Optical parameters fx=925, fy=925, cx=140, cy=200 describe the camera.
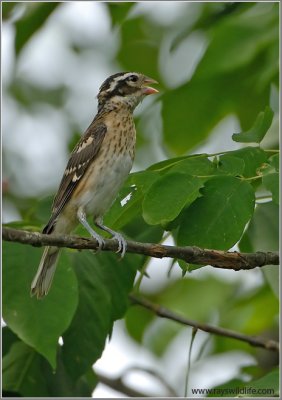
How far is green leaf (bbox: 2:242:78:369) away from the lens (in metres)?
6.32

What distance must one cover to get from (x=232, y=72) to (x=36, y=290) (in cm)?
312

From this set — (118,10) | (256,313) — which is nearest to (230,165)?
(118,10)

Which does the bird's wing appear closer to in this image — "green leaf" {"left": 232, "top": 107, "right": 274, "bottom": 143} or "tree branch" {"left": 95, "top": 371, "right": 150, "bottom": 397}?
"tree branch" {"left": 95, "top": 371, "right": 150, "bottom": 397}

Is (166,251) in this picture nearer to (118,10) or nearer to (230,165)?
(230,165)

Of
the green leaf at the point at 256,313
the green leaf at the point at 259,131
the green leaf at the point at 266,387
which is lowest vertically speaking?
the green leaf at the point at 266,387

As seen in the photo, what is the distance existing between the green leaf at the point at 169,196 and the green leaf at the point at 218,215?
0.11 meters

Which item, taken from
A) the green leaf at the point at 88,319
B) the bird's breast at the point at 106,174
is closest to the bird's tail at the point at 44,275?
the green leaf at the point at 88,319

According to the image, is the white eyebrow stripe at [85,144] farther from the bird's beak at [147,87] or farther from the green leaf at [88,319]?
the green leaf at [88,319]

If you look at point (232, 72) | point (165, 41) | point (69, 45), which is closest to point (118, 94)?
point (232, 72)

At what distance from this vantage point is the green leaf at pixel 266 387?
19.3ft

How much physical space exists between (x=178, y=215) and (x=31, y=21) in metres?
2.94

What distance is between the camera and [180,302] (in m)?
11.6

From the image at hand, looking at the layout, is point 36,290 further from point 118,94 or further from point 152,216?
point 118,94

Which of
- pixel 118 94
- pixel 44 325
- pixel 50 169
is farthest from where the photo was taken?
pixel 50 169
